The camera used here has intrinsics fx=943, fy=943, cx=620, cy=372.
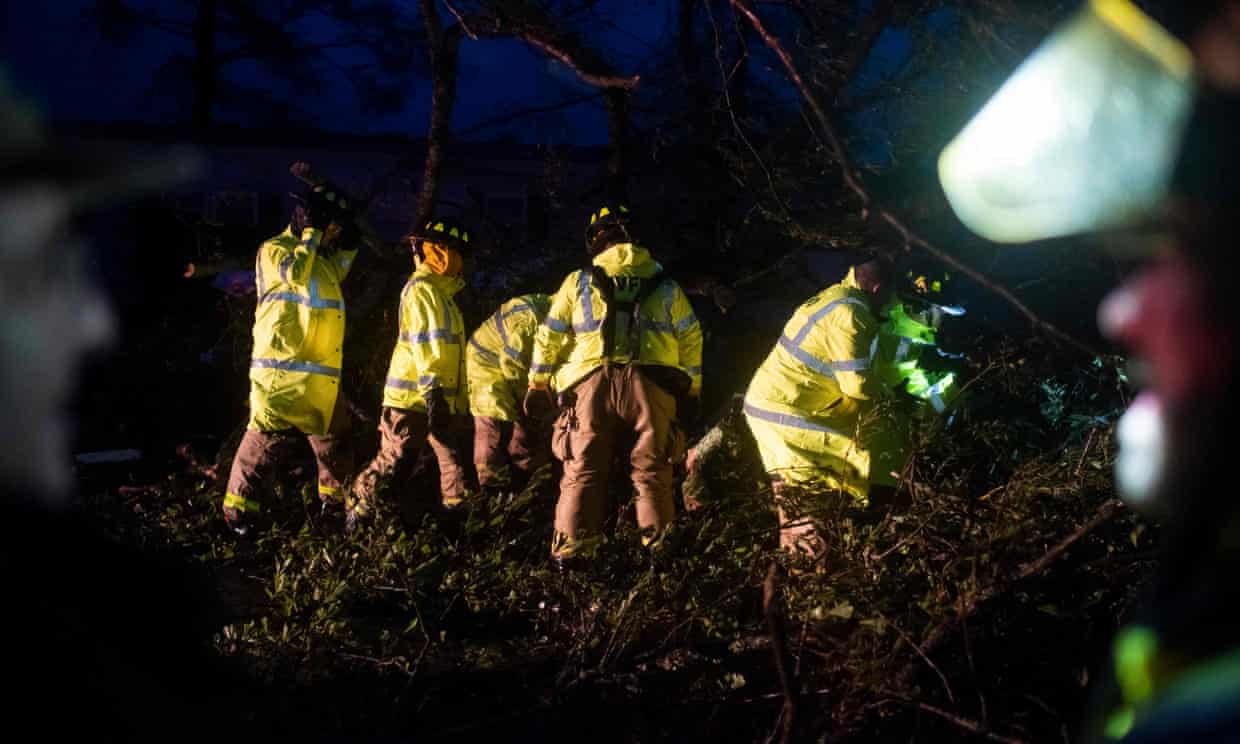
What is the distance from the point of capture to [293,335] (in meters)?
5.59

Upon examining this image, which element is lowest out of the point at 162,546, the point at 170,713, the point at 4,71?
the point at 162,546

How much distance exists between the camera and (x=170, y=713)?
1.34m

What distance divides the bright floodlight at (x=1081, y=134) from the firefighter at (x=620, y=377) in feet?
10.8

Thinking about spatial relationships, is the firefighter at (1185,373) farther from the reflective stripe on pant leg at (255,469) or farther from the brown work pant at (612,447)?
the reflective stripe on pant leg at (255,469)

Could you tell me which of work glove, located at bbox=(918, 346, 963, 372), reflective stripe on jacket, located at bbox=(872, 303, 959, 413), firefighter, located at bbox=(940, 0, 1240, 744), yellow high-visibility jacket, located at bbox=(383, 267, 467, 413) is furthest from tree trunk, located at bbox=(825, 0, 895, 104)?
firefighter, located at bbox=(940, 0, 1240, 744)

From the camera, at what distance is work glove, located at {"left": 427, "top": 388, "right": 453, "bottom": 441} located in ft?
19.0

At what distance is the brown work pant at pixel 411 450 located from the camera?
5.90 metres

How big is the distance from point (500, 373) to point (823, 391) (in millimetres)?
2336

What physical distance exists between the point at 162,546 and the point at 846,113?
554cm

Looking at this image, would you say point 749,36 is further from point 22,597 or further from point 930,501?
point 22,597

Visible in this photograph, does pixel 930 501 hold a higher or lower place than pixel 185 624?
lower

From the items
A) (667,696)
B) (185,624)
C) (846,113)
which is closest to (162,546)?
(667,696)

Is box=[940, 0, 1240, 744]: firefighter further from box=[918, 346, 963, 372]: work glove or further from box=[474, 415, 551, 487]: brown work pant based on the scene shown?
box=[474, 415, 551, 487]: brown work pant

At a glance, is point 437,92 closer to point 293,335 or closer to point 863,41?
point 293,335
